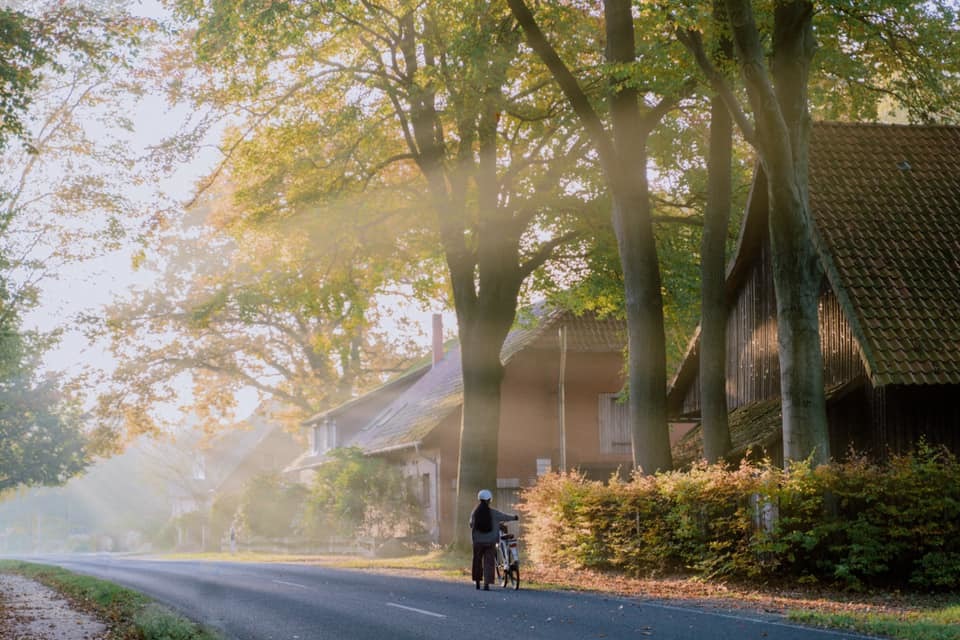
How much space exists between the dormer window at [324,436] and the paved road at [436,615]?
112ft

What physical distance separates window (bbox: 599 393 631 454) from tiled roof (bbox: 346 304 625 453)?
2238 millimetres

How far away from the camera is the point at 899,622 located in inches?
523

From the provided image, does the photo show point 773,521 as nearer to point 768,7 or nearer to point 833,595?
point 833,595

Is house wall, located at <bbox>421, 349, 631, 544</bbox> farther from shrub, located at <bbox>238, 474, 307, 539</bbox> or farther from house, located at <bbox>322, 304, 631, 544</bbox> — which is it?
shrub, located at <bbox>238, 474, 307, 539</bbox>

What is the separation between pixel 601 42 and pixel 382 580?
41.3 feet

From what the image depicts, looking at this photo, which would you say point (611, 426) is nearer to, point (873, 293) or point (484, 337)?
point (484, 337)

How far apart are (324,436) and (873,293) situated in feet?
133

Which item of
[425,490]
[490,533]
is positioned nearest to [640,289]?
[490,533]

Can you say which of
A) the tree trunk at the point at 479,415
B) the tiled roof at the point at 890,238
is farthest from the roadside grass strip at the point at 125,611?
the tiled roof at the point at 890,238

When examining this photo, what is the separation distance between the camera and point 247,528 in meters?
52.9

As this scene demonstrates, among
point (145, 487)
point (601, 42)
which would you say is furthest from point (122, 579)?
point (145, 487)

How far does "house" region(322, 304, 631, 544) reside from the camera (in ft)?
140

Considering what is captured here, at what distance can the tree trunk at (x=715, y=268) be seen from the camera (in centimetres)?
2461

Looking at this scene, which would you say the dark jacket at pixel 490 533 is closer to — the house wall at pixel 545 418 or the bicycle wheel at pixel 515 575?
the bicycle wheel at pixel 515 575
